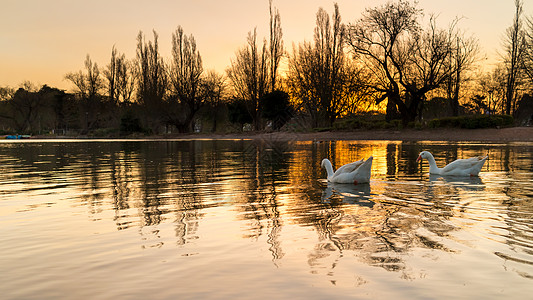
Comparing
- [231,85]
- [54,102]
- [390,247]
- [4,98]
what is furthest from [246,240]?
[4,98]

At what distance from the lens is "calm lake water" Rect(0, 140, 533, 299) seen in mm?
4211

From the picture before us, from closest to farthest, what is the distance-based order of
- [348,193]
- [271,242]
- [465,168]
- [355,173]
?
1. [271,242]
2. [348,193]
3. [355,173]
4. [465,168]

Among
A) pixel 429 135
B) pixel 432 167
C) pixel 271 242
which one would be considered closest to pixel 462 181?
pixel 432 167

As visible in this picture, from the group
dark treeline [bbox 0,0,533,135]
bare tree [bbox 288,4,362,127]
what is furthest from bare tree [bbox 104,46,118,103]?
bare tree [bbox 288,4,362,127]

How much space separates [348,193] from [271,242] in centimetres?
466

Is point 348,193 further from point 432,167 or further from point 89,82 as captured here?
point 89,82

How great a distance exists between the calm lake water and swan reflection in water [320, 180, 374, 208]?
0.13ft

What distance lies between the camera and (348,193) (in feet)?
33.2

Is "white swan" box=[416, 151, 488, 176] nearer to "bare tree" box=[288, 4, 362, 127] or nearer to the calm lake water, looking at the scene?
the calm lake water

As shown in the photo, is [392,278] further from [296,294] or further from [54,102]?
[54,102]

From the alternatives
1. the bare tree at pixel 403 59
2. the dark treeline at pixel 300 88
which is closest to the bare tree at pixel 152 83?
the dark treeline at pixel 300 88

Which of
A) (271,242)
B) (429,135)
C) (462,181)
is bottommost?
(271,242)

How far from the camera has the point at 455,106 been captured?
52406 mm

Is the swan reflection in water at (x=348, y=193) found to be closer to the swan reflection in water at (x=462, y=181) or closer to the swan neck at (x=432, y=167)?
the swan reflection in water at (x=462, y=181)
